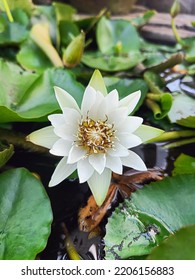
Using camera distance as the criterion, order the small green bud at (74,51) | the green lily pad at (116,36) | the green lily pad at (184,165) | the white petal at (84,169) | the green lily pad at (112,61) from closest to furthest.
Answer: the white petal at (84,169) → the green lily pad at (184,165) → the small green bud at (74,51) → the green lily pad at (112,61) → the green lily pad at (116,36)

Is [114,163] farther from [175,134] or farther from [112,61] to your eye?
[112,61]

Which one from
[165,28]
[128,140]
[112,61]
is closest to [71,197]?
[128,140]

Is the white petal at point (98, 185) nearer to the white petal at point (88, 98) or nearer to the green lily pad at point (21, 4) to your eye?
the white petal at point (88, 98)

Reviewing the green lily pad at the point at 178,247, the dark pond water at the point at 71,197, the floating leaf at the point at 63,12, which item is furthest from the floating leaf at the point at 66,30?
the green lily pad at the point at 178,247

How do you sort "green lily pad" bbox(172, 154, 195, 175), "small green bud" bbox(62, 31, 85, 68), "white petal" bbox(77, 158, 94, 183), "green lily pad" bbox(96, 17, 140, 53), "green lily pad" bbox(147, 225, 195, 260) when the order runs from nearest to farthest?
A: "green lily pad" bbox(147, 225, 195, 260), "white petal" bbox(77, 158, 94, 183), "green lily pad" bbox(172, 154, 195, 175), "small green bud" bbox(62, 31, 85, 68), "green lily pad" bbox(96, 17, 140, 53)

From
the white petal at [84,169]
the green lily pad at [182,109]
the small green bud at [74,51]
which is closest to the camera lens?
the white petal at [84,169]

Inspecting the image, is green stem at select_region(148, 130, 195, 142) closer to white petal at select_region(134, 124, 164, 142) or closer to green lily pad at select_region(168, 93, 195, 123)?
green lily pad at select_region(168, 93, 195, 123)

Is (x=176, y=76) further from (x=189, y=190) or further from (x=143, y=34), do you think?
(x=189, y=190)

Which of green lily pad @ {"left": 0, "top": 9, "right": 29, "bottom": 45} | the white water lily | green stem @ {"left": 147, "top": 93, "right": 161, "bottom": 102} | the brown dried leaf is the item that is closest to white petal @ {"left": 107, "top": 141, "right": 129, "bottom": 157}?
the white water lily
